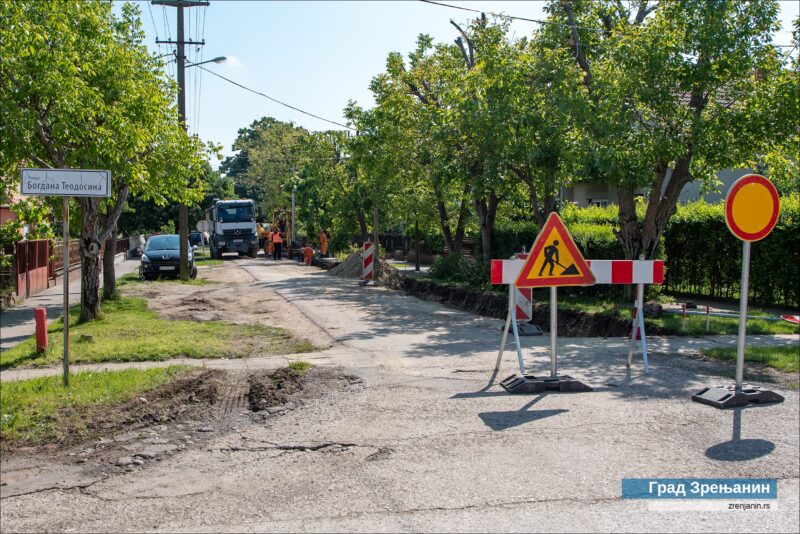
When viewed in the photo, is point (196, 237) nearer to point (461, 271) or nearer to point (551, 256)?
point (461, 271)

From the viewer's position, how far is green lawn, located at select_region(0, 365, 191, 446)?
6.58 meters

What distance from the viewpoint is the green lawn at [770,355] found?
29.2ft

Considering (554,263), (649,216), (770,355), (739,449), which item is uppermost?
(649,216)

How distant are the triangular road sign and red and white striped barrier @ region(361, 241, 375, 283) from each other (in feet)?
49.4

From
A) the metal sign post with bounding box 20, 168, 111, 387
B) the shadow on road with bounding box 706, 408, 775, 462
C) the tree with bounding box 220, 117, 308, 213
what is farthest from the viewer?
the tree with bounding box 220, 117, 308, 213

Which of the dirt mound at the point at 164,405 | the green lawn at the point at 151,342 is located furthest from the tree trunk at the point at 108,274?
the dirt mound at the point at 164,405

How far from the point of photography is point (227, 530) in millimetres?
4375

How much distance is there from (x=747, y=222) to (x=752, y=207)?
0.50ft

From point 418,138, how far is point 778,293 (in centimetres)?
1127

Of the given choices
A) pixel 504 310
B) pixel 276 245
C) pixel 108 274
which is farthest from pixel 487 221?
pixel 276 245

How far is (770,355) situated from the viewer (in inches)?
372

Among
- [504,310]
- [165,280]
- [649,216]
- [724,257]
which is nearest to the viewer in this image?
[649,216]

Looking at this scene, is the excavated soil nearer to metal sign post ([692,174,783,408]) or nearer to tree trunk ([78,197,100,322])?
tree trunk ([78,197,100,322])

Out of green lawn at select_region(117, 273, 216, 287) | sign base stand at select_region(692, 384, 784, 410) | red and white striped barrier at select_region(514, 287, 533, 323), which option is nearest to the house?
green lawn at select_region(117, 273, 216, 287)
